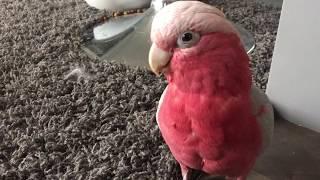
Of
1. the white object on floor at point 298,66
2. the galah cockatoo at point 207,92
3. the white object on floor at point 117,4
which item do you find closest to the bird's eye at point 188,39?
the galah cockatoo at point 207,92

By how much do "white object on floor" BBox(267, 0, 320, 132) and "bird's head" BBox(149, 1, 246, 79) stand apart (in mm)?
256

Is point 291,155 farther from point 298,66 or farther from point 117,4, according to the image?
point 117,4

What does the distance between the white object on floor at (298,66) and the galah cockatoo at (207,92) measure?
19 centimetres

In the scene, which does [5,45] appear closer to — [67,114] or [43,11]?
[43,11]

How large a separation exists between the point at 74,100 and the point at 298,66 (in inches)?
18.8

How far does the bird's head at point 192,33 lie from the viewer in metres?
0.64

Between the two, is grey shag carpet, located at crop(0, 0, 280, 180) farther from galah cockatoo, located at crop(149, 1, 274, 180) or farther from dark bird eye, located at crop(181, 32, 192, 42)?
dark bird eye, located at crop(181, 32, 192, 42)

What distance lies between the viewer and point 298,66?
3.03ft

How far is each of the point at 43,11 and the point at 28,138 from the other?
1.67ft

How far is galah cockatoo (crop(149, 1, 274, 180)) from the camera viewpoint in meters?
0.65

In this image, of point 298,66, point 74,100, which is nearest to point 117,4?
point 74,100

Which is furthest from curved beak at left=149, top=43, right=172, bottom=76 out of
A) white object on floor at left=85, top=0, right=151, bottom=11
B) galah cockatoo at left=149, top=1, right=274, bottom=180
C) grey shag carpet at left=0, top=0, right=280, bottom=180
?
white object on floor at left=85, top=0, right=151, bottom=11

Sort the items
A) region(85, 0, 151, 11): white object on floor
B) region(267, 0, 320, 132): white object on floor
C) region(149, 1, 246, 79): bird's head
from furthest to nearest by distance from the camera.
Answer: region(85, 0, 151, 11): white object on floor
region(267, 0, 320, 132): white object on floor
region(149, 1, 246, 79): bird's head

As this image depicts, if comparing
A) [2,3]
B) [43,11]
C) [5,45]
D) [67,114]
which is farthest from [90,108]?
[2,3]
